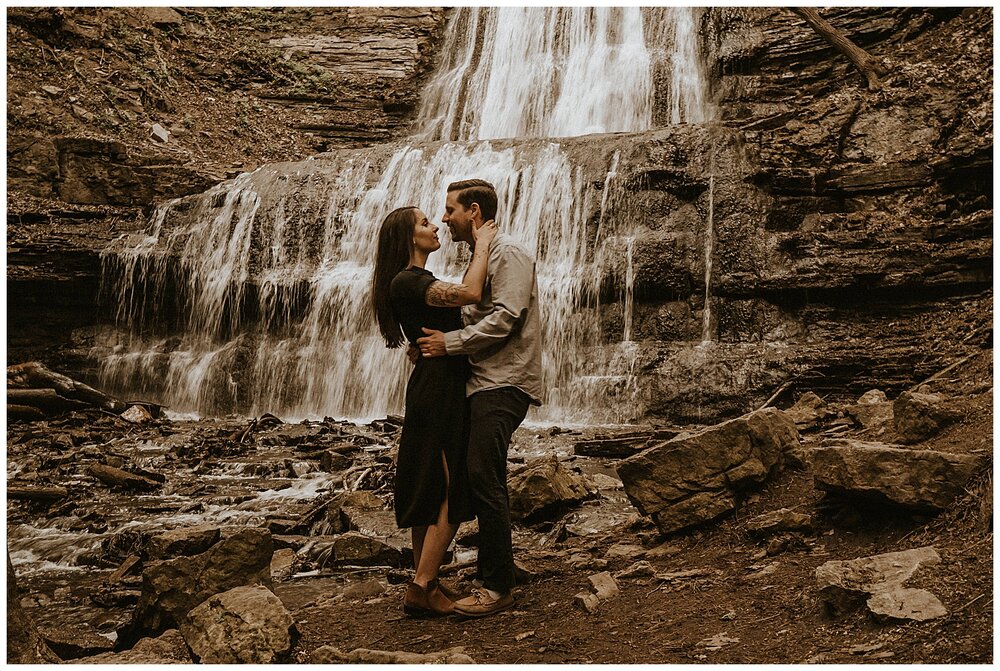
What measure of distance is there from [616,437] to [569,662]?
17.7 ft

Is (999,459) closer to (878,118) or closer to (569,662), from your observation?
(569,662)

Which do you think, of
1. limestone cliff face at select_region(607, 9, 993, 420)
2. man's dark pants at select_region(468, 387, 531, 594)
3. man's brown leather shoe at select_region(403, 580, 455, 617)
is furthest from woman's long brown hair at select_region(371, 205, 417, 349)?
limestone cliff face at select_region(607, 9, 993, 420)

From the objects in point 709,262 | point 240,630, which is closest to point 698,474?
point 240,630

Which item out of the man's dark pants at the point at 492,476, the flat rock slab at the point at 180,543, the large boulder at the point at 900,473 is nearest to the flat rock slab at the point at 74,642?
the flat rock slab at the point at 180,543

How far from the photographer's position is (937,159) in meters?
11.4

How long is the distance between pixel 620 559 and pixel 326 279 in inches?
419

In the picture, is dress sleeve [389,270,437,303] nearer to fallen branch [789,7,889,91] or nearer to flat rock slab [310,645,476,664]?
flat rock slab [310,645,476,664]

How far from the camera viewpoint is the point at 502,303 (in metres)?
3.83

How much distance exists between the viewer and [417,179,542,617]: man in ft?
12.5

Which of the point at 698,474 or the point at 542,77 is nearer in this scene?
the point at 698,474

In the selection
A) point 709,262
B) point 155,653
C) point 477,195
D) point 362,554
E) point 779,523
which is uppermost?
point 709,262

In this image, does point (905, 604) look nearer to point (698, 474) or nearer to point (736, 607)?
point (736, 607)

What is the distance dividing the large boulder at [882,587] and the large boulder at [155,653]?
2788 millimetres

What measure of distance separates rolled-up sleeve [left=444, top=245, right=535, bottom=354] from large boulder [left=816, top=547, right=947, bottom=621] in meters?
1.78
